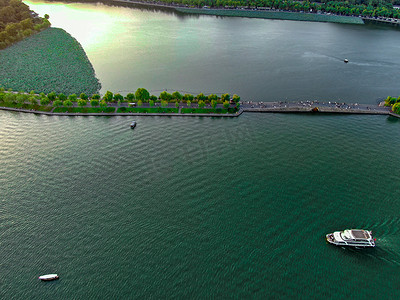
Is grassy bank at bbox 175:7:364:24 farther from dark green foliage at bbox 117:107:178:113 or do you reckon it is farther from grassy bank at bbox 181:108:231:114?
dark green foliage at bbox 117:107:178:113

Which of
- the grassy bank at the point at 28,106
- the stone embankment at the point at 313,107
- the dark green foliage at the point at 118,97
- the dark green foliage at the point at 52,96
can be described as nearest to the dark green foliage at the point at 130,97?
the dark green foliage at the point at 118,97

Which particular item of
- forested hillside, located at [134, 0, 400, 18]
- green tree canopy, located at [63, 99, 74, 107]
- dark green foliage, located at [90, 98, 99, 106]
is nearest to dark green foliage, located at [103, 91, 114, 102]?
dark green foliage, located at [90, 98, 99, 106]

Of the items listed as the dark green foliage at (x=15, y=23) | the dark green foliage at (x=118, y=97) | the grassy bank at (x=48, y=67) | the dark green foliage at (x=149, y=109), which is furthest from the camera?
the dark green foliage at (x=15, y=23)

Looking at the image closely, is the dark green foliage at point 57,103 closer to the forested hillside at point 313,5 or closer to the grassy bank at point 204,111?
the grassy bank at point 204,111

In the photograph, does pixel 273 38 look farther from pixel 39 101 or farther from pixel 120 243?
pixel 120 243

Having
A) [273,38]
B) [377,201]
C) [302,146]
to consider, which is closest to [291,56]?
[273,38]

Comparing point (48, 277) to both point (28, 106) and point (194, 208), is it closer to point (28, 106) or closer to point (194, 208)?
point (194, 208)
